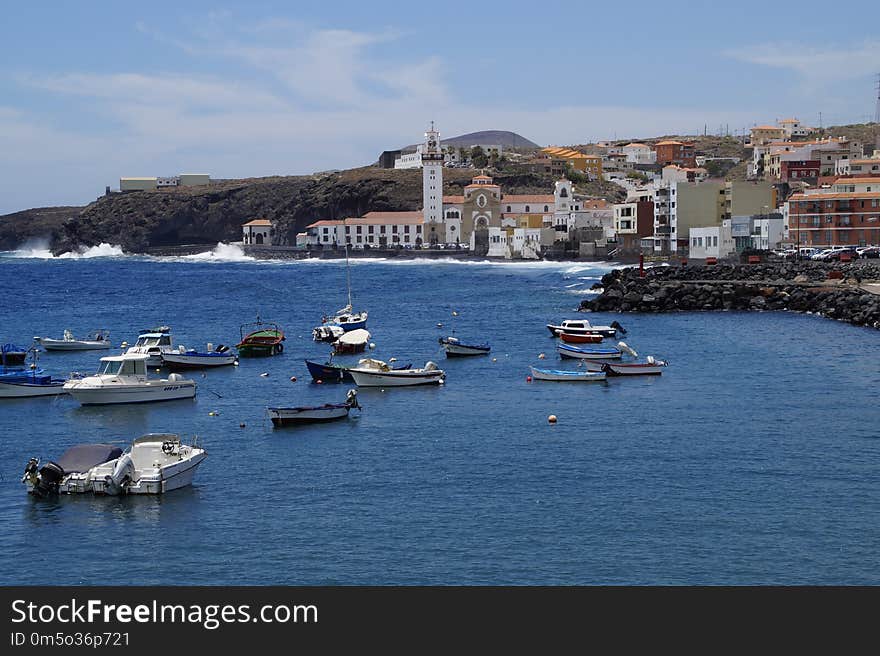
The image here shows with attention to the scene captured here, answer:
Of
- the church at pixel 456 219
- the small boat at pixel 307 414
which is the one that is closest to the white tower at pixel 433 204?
the church at pixel 456 219

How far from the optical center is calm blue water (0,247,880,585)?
22.0 metres

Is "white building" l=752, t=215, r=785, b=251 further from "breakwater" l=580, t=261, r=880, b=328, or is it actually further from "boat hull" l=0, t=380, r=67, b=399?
"boat hull" l=0, t=380, r=67, b=399

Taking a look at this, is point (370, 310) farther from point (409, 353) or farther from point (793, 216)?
point (793, 216)

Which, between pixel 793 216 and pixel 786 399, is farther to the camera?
pixel 793 216

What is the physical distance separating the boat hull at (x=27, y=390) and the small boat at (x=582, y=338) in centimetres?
2514

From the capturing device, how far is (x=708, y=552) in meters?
22.4

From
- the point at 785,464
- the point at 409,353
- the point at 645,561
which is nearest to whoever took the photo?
the point at 645,561

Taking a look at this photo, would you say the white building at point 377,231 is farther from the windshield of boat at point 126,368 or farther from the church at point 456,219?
the windshield of boat at point 126,368

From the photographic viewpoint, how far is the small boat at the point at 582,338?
57469mm

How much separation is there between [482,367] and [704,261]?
64.6m

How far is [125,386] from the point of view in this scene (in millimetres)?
39906

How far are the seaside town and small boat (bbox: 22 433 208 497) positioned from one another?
7698 centimetres

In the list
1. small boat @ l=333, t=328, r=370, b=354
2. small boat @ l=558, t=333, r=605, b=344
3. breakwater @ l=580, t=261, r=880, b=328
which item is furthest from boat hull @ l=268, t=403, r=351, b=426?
breakwater @ l=580, t=261, r=880, b=328
